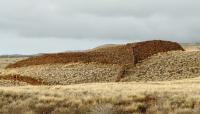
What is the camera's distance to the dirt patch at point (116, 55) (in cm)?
5512

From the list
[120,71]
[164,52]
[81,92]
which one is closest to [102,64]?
[120,71]

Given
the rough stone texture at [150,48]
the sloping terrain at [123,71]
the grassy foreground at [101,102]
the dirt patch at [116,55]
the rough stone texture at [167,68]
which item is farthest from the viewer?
the rough stone texture at [150,48]

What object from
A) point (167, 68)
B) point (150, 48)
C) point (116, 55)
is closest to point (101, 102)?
point (167, 68)

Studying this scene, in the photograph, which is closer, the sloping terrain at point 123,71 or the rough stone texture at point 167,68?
the rough stone texture at point 167,68

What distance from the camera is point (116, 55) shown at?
56.5m

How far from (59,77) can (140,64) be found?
8.46 meters

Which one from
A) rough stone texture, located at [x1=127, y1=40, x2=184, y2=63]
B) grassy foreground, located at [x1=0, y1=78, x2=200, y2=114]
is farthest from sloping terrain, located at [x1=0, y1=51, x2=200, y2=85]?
grassy foreground, located at [x1=0, y1=78, x2=200, y2=114]

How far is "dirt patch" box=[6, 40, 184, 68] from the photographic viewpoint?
181ft

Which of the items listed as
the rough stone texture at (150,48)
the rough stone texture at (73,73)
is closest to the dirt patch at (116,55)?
the rough stone texture at (150,48)

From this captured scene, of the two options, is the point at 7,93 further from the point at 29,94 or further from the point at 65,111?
the point at 65,111

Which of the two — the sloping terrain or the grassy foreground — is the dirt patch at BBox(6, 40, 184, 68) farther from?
the grassy foreground

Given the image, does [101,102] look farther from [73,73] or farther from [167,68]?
[167,68]

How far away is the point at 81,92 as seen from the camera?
88.3 feet

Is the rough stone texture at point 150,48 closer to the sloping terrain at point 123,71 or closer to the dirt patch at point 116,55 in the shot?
the dirt patch at point 116,55
